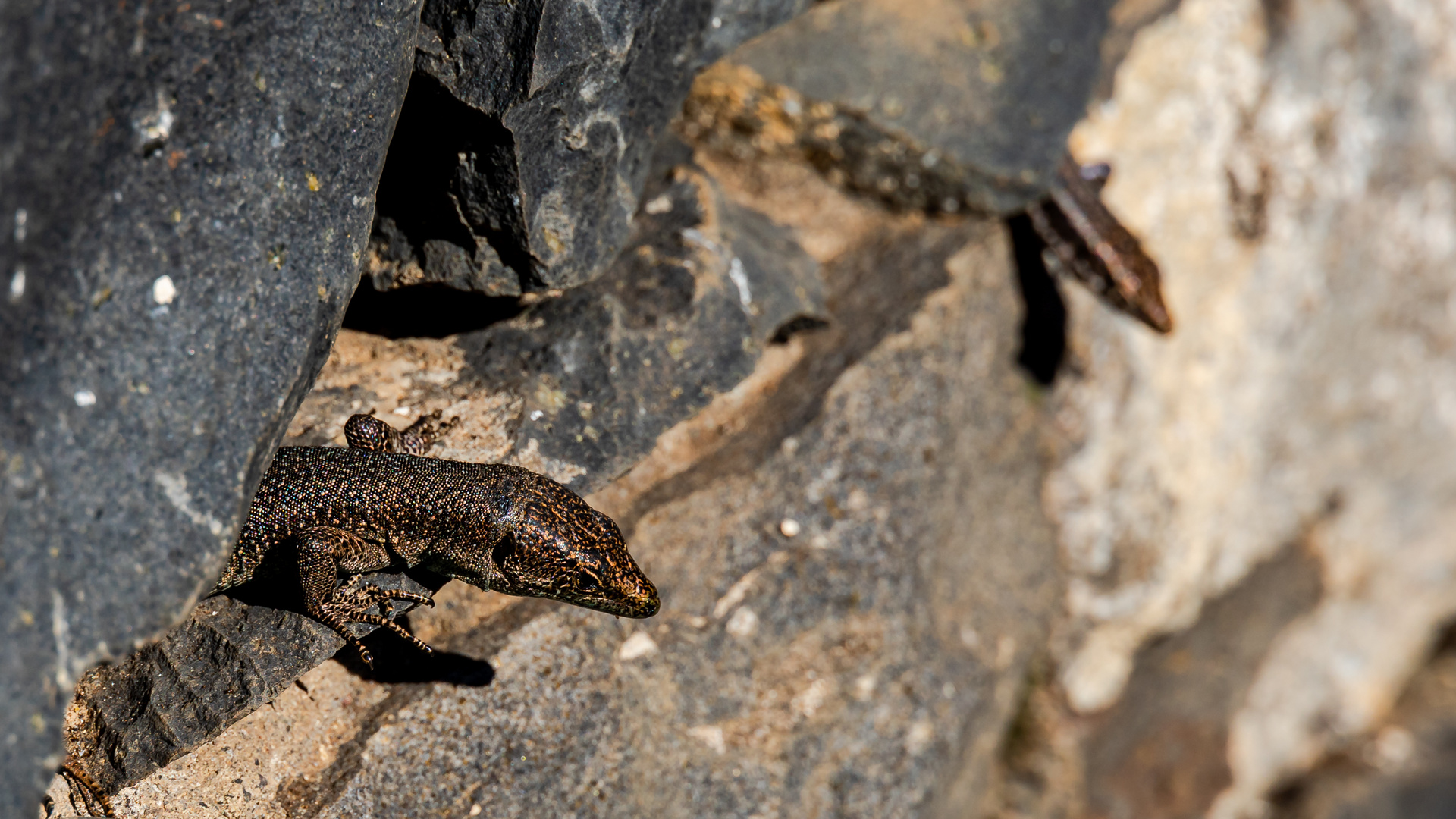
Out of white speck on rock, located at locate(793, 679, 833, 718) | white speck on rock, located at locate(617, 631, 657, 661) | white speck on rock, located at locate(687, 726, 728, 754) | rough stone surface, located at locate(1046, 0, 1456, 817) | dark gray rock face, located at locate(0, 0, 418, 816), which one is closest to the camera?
dark gray rock face, located at locate(0, 0, 418, 816)

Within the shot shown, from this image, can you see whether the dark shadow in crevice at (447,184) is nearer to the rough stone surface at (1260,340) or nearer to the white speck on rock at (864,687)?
the white speck on rock at (864,687)

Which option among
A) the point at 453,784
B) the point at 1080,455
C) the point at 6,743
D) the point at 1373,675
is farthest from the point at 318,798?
the point at 1373,675

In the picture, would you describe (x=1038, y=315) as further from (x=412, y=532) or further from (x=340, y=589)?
(x=340, y=589)

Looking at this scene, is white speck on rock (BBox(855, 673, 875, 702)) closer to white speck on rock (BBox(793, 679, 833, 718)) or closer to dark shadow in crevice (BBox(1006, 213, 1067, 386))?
white speck on rock (BBox(793, 679, 833, 718))

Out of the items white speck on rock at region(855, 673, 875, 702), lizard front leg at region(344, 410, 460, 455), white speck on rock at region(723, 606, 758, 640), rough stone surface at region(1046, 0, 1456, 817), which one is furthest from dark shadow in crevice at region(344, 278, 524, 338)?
rough stone surface at region(1046, 0, 1456, 817)

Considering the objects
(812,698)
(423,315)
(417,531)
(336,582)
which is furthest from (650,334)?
(812,698)

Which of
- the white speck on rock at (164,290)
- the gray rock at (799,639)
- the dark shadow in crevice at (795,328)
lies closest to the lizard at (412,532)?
the gray rock at (799,639)

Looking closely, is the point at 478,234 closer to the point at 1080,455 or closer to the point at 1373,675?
the point at 1080,455
